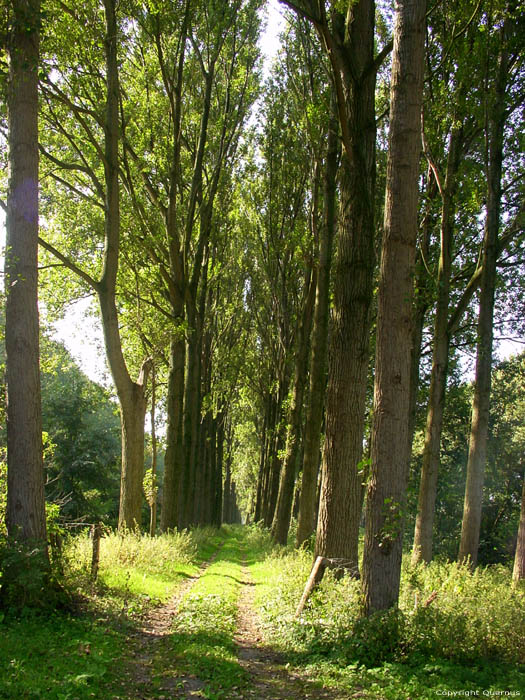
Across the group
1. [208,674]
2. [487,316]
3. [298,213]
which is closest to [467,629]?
[208,674]

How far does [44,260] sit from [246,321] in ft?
44.6

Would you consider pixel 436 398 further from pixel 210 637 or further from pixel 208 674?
pixel 208 674

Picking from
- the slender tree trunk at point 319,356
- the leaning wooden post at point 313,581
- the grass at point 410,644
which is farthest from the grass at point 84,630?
the slender tree trunk at point 319,356

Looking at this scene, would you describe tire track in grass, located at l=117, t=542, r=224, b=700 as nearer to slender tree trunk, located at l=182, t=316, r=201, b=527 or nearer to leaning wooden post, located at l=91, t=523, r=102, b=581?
leaning wooden post, located at l=91, t=523, r=102, b=581

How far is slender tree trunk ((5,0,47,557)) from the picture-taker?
7566 millimetres

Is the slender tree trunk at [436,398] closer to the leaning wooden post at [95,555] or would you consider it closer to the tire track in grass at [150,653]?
the tire track in grass at [150,653]

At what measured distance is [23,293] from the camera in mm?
7902

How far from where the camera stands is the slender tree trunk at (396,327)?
6.46 m

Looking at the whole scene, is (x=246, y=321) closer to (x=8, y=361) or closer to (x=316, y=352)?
(x=316, y=352)

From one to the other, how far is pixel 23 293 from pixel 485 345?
9.00 metres

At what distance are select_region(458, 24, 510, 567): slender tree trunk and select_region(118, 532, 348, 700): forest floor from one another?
5.72 metres

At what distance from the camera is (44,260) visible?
17031mm

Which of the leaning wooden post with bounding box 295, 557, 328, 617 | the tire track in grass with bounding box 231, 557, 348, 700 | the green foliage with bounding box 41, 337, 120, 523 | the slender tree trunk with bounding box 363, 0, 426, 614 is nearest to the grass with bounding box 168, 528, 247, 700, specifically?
the tire track in grass with bounding box 231, 557, 348, 700

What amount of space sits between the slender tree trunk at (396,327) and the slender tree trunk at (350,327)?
1.66m
